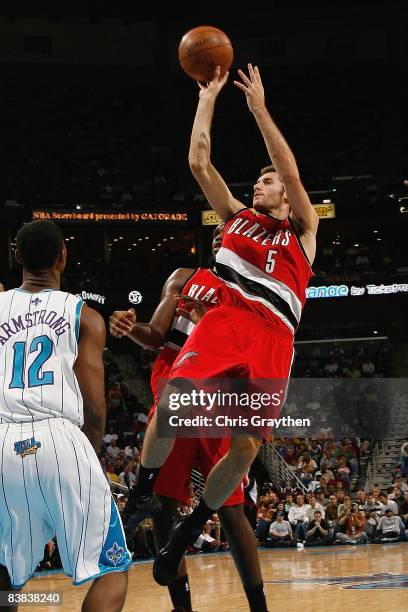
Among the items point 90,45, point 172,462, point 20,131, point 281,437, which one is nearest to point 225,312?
point 172,462

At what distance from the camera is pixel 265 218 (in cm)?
516

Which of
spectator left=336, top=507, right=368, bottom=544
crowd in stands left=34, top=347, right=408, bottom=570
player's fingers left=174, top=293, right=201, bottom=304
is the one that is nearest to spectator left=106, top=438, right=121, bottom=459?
crowd in stands left=34, top=347, right=408, bottom=570

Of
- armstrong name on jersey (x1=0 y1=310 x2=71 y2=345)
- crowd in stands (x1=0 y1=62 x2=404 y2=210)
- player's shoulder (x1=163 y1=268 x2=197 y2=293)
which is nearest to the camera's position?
armstrong name on jersey (x1=0 y1=310 x2=71 y2=345)

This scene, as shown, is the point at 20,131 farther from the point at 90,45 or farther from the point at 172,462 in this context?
the point at 172,462

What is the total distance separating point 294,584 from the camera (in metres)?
9.30

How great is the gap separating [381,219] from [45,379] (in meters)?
24.7

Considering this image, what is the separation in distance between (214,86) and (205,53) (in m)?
0.25

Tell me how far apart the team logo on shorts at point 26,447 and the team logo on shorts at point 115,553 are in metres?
0.52

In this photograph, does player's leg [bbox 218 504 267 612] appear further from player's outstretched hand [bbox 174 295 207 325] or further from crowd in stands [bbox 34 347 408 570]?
crowd in stands [bbox 34 347 408 570]

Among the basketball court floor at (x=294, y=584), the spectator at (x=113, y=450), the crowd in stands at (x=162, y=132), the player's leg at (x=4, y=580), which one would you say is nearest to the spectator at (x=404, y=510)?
the basketball court floor at (x=294, y=584)

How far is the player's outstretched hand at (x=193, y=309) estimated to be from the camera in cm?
527

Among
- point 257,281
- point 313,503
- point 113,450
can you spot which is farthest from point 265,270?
point 113,450

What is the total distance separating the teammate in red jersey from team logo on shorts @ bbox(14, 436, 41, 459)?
1.37 metres

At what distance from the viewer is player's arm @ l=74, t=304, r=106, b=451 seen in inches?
146
